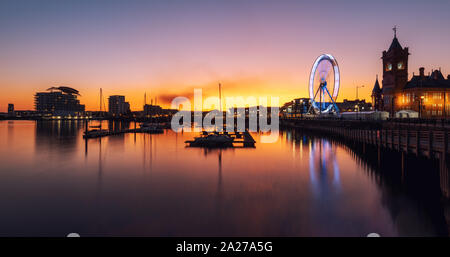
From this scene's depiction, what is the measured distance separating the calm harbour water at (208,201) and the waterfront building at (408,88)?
5889 cm

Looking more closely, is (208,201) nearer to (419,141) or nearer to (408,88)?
(419,141)

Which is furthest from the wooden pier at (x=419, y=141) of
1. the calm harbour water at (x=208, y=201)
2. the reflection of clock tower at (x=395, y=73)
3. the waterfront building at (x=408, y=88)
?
the reflection of clock tower at (x=395, y=73)

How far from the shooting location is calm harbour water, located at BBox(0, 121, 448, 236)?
567 inches

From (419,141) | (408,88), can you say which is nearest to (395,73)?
(408,88)

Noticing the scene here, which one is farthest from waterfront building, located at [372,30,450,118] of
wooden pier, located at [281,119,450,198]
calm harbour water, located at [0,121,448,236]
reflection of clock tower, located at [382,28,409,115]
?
calm harbour water, located at [0,121,448,236]

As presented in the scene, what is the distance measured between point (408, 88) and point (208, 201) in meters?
84.9

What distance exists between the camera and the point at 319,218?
52.0ft

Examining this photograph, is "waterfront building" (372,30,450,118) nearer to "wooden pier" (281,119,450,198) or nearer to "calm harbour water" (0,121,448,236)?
"wooden pier" (281,119,450,198)

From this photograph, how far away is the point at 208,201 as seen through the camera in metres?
19.1

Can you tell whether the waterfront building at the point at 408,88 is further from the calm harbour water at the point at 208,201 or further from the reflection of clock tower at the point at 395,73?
the calm harbour water at the point at 208,201

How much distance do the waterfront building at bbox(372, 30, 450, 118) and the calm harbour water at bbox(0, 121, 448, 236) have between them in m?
58.9
